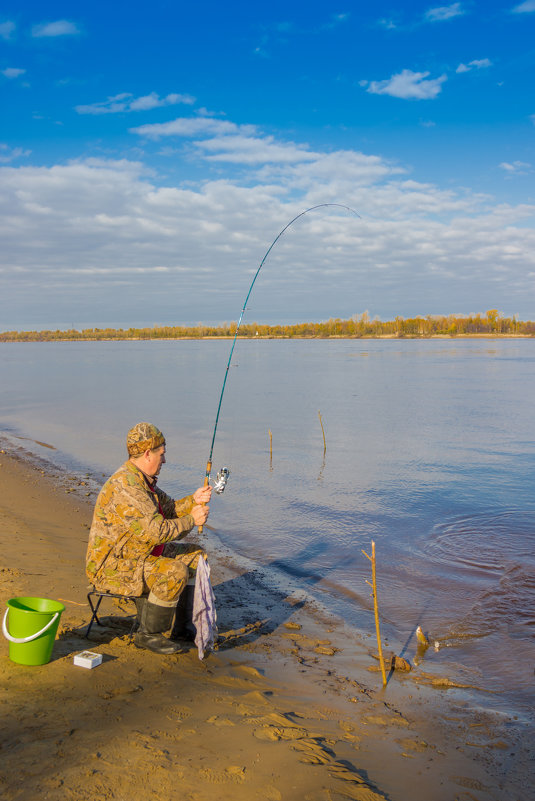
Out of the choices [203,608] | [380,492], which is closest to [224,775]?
[203,608]

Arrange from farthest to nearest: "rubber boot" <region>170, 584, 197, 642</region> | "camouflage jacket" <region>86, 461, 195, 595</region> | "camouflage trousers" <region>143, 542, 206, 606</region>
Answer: "rubber boot" <region>170, 584, 197, 642</region>, "camouflage trousers" <region>143, 542, 206, 606</region>, "camouflage jacket" <region>86, 461, 195, 595</region>

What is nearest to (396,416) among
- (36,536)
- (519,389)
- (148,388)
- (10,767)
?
(519,389)

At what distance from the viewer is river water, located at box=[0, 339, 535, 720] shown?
6254mm

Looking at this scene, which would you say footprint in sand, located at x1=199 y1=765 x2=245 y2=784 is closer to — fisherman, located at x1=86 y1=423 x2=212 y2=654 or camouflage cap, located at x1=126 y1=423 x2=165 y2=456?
fisherman, located at x1=86 y1=423 x2=212 y2=654

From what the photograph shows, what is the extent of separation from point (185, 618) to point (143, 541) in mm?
879

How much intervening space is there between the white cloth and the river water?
2231 mm

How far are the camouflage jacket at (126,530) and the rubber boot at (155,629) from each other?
7.4 inches

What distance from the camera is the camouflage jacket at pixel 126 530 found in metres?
3.98

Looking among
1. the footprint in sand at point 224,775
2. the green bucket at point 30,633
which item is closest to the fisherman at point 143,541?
the green bucket at point 30,633

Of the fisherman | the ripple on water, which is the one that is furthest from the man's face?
the ripple on water

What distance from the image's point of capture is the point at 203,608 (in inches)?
164

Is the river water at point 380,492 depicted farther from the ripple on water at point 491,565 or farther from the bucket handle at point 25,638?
the bucket handle at point 25,638

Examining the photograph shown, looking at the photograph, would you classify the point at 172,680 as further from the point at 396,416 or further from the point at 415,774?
the point at 396,416

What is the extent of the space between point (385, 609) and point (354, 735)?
10.0 ft
